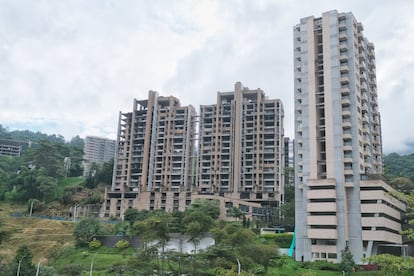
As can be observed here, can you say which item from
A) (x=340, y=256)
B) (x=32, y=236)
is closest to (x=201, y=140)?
(x=32, y=236)

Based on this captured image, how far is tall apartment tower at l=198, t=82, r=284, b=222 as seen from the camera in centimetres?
9438

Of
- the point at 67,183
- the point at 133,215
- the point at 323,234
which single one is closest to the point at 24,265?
the point at 323,234

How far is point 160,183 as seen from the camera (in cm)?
10175

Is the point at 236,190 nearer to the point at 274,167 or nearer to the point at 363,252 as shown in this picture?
the point at 274,167

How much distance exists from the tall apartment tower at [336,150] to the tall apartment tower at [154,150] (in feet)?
138

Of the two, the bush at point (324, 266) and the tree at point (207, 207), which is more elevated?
the tree at point (207, 207)

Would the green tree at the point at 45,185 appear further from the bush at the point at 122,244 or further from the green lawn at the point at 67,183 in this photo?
the bush at the point at 122,244

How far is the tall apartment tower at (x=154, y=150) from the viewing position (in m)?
102

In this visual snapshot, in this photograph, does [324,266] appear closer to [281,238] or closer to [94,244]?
[281,238]

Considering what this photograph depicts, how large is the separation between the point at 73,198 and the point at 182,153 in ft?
90.9

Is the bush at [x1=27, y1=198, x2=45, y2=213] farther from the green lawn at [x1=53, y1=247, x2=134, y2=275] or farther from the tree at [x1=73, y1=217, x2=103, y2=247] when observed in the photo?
the green lawn at [x1=53, y1=247, x2=134, y2=275]


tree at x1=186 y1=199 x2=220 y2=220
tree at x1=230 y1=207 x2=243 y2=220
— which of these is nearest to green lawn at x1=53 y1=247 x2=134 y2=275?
tree at x1=186 y1=199 x2=220 y2=220

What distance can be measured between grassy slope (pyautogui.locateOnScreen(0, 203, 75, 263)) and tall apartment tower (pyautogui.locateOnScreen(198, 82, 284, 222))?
3328cm

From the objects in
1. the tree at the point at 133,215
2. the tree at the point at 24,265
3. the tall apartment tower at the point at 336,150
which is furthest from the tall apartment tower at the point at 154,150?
the tree at the point at 24,265
